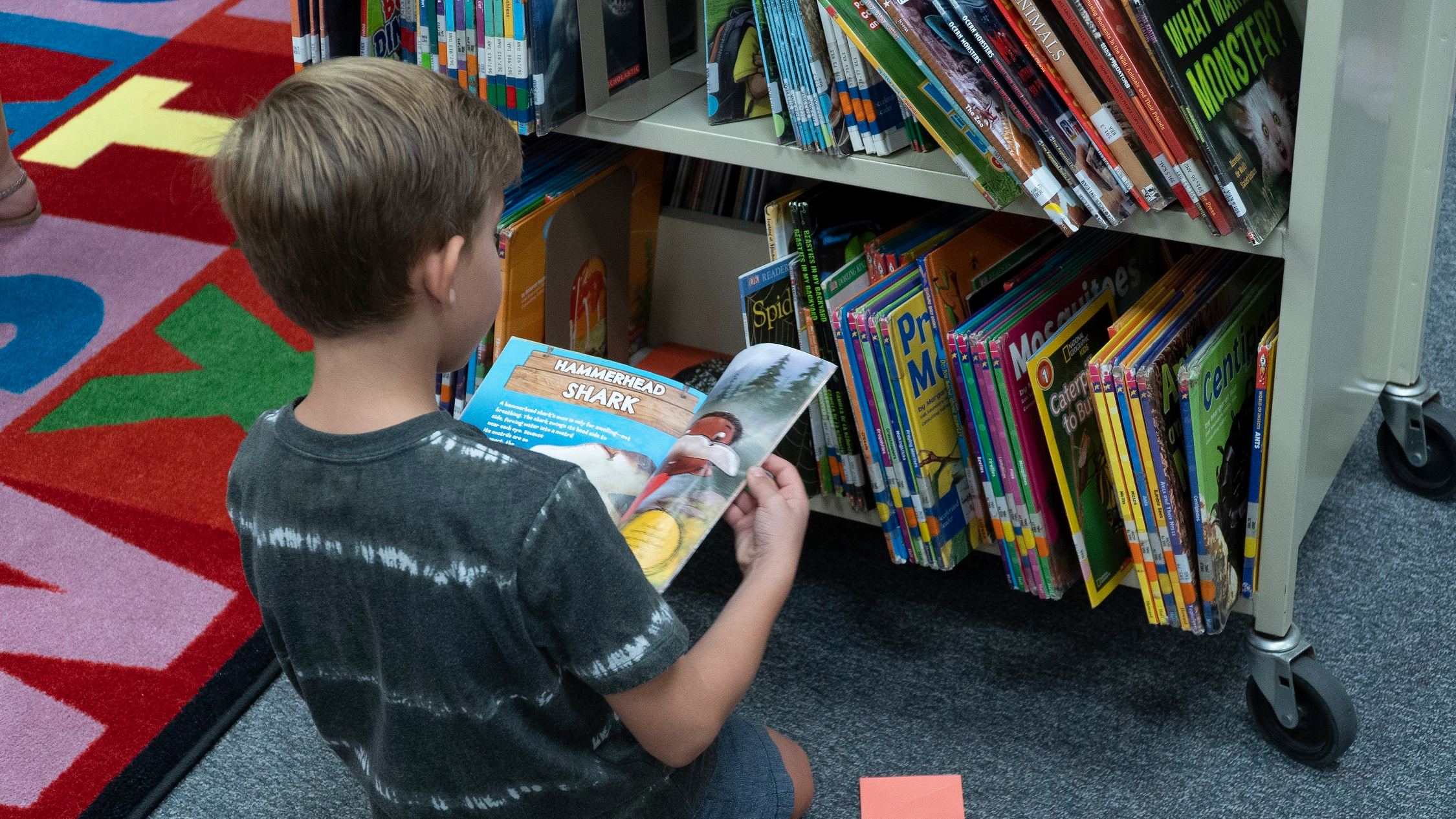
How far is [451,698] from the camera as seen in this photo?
2.72 feet

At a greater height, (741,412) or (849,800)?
(741,412)

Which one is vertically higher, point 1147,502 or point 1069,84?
point 1069,84

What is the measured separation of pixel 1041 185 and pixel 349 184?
535mm

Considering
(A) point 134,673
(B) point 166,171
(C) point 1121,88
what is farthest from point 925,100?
(B) point 166,171

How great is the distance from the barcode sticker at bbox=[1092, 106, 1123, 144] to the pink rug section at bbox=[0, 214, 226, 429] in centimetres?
162

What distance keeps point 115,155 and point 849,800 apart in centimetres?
194

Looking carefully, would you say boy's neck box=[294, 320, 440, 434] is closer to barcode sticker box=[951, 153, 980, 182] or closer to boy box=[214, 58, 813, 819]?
boy box=[214, 58, 813, 819]

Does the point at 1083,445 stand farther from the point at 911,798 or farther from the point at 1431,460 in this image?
the point at 1431,460

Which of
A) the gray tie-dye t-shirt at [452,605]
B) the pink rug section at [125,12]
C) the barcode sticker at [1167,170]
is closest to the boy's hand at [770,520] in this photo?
the gray tie-dye t-shirt at [452,605]

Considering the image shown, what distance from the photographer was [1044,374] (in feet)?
3.65

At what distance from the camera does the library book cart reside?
1.02 meters

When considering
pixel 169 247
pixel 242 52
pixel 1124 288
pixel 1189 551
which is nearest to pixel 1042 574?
pixel 1189 551

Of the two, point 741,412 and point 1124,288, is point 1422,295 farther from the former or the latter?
point 741,412

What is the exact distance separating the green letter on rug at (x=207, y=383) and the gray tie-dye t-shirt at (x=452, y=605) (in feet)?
3.47
